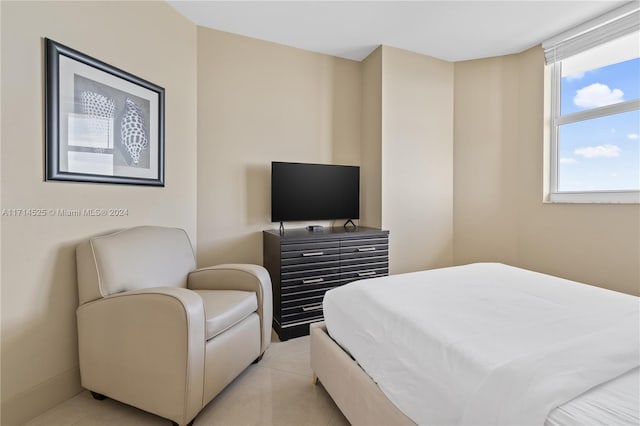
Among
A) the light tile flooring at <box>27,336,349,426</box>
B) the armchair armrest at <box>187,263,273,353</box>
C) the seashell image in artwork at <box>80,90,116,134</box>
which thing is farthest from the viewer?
the armchair armrest at <box>187,263,273,353</box>

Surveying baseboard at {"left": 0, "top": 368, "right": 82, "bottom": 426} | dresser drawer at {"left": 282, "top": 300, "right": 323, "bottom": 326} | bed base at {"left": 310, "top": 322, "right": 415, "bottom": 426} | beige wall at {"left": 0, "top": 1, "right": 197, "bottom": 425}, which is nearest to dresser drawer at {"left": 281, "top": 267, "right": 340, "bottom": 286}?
dresser drawer at {"left": 282, "top": 300, "right": 323, "bottom": 326}

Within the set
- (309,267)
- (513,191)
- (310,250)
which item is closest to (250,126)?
(310,250)

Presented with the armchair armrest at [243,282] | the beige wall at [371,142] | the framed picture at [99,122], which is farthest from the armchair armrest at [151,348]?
the beige wall at [371,142]

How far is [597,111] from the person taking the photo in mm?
2469

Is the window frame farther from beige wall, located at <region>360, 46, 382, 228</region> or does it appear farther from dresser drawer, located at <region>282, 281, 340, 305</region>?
dresser drawer, located at <region>282, 281, 340, 305</region>

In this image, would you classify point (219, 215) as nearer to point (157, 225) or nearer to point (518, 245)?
point (157, 225)

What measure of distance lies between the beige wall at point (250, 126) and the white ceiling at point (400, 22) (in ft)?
0.63

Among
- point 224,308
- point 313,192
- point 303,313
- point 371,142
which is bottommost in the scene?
point 303,313

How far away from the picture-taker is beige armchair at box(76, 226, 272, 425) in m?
1.35

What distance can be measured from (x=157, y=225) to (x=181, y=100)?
111cm

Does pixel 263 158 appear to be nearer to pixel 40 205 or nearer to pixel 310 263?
pixel 310 263

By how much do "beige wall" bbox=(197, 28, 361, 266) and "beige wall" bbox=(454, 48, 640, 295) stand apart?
1501mm

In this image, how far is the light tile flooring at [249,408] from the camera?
1.48 metres

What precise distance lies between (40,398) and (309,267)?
69.7 inches
